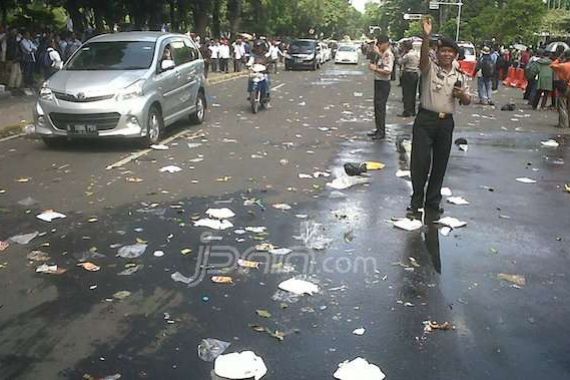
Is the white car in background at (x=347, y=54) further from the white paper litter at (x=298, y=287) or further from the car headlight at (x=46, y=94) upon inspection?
the white paper litter at (x=298, y=287)

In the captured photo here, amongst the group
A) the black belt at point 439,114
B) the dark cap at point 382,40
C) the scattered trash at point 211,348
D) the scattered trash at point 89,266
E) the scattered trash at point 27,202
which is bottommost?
the scattered trash at point 27,202

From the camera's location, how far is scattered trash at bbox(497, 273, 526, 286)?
510 cm

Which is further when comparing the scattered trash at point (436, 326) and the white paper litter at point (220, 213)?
the white paper litter at point (220, 213)

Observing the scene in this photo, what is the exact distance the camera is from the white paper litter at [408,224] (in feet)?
21.3

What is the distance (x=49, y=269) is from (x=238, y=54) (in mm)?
28924

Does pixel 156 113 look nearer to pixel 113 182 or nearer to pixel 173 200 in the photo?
pixel 113 182

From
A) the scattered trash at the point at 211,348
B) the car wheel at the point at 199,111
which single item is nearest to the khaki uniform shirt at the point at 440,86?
the scattered trash at the point at 211,348

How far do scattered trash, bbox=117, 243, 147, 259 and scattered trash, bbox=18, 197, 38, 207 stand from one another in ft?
6.49

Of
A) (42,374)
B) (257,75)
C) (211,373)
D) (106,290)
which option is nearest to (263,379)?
(211,373)

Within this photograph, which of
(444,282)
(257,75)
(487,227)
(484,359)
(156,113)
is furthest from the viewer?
(257,75)

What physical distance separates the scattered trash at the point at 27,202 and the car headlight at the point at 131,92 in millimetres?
3182

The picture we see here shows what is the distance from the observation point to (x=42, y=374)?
364cm

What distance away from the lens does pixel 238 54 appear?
33250mm

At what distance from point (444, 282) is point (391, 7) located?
12135 cm
